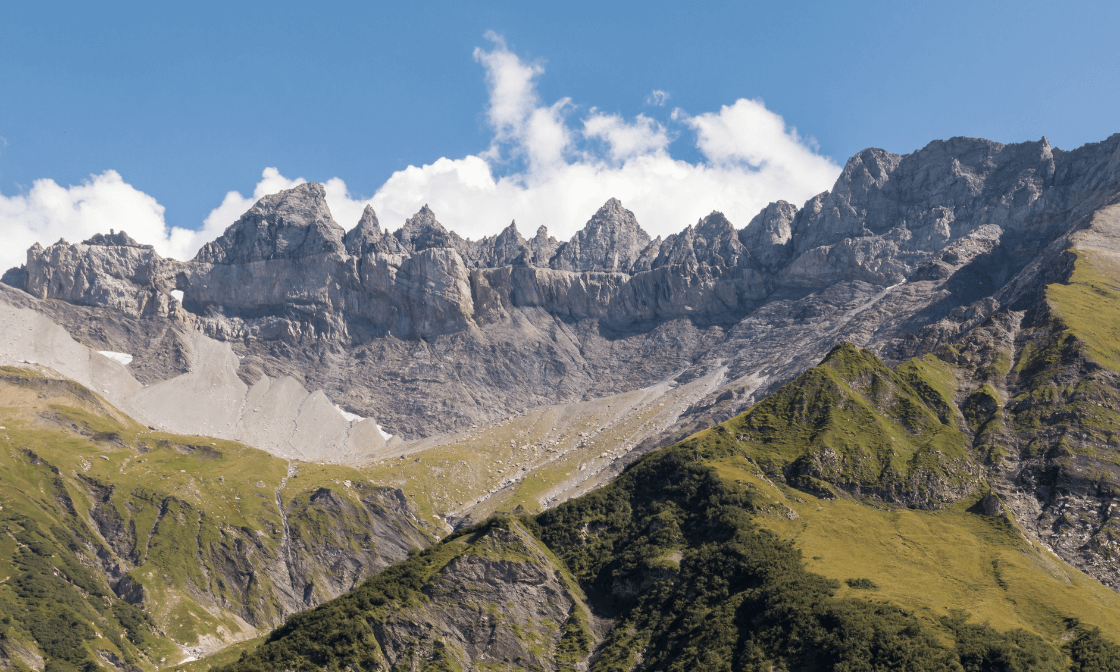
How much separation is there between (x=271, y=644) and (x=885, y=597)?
12323cm

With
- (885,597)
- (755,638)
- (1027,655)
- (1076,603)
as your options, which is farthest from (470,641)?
(1076,603)

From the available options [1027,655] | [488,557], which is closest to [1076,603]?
[1027,655]

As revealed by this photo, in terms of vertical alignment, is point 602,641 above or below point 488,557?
below

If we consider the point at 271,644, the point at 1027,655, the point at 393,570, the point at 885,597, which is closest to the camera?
the point at 1027,655

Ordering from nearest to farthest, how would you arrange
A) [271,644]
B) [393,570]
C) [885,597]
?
[271,644] → [885,597] → [393,570]

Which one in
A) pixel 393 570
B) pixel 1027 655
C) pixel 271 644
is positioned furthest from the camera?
pixel 393 570

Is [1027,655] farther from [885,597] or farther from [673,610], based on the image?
[673,610]

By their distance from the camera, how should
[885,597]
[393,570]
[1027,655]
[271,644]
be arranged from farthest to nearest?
[393,570] → [885,597] → [271,644] → [1027,655]

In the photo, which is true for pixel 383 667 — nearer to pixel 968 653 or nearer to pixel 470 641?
pixel 470 641

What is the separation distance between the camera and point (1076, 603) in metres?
193

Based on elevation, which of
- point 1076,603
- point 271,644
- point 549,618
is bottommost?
point 1076,603

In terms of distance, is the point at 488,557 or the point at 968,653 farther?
the point at 488,557

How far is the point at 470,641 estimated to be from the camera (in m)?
185

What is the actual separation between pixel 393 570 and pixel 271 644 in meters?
31.3
